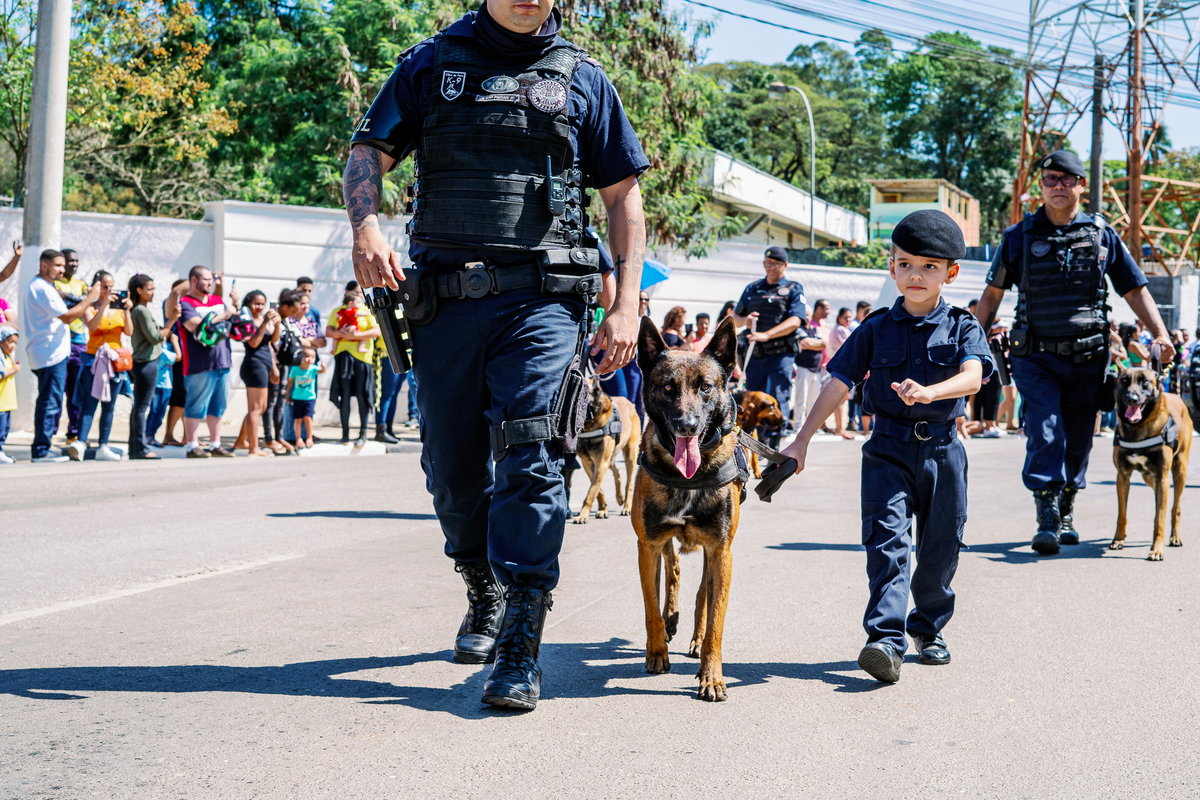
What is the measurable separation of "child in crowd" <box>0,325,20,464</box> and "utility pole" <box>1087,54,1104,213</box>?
28.1m

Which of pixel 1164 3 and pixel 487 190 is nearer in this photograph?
pixel 487 190

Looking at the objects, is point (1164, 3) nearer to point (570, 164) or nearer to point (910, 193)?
point (910, 193)

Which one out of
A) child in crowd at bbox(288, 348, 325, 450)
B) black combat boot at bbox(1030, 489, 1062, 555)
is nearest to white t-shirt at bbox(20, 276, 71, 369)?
child in crowd at bbox(288, 348, 325, 450)

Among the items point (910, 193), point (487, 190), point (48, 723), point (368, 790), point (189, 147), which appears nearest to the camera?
point (368, 790)

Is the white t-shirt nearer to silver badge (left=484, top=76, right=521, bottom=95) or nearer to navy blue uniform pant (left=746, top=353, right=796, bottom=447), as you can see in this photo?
navy blue uniform pant (left=746, top=353, right=796, bottom=447)

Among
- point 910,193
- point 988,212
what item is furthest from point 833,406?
point 988,212

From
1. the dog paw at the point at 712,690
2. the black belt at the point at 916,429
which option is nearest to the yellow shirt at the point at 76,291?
the black belt at the point at 916,429

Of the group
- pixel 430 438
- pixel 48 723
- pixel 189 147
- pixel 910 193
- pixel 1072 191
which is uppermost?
pixel 910 193

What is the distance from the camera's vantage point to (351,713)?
3.50 meters

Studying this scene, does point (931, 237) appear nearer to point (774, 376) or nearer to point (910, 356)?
point (910, 356)

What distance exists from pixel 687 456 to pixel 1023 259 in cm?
415

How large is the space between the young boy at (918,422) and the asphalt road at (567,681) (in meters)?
0.35

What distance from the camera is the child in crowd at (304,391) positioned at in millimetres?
12969

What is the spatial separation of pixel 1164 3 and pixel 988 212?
32541 mm
